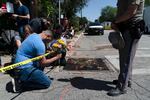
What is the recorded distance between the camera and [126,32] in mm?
6348

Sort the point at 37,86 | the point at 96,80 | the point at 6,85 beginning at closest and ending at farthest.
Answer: the point at 37,86 < the point at 6,85 < the point at 96,80

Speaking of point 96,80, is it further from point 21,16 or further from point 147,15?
point 147,15

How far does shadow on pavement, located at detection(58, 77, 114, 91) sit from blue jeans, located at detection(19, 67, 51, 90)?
757 mm

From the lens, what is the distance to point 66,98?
609 cm

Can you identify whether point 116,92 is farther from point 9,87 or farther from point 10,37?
point 10,37

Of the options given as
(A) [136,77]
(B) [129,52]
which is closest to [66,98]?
(B) [129,52]

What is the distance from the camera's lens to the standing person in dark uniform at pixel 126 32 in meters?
6.21

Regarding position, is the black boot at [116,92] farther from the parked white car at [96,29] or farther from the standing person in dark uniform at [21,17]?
the parked white car at [96,29]

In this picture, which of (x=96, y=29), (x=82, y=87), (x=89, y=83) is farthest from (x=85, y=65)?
(x=96, y=29)

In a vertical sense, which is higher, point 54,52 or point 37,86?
point 54,52

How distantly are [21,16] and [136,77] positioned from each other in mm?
3522

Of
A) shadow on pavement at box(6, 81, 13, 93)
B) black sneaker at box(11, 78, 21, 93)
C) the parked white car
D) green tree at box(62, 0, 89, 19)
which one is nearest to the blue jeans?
black sneaker at box(11, 78, 21, 93)

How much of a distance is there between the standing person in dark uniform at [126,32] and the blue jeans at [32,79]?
4.37 feet

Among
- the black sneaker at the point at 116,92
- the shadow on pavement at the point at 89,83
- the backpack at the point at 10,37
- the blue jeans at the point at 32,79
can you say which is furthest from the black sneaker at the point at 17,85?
the backpack at the point at 10,37
